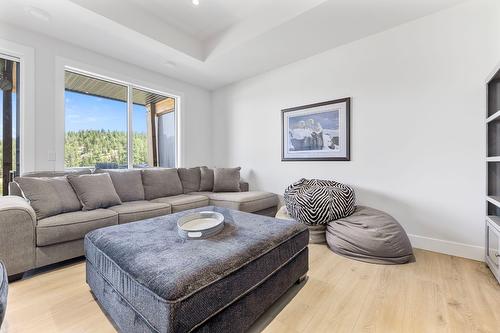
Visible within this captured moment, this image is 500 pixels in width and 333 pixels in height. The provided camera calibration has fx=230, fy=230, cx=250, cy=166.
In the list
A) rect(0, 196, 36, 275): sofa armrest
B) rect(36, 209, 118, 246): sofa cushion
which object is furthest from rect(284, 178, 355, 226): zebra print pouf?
rect(0, 196, 36, 275): sofa armrest

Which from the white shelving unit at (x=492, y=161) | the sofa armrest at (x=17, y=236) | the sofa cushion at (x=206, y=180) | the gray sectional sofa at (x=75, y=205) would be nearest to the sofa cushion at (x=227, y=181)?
the gray sectional sofa at (x=75, y=205)

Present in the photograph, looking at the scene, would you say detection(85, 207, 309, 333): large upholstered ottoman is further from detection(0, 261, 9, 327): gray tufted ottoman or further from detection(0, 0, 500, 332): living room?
detection(0, 261, 9, 327): gray tufted ottoman

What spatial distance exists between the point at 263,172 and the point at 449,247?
8.15 feet

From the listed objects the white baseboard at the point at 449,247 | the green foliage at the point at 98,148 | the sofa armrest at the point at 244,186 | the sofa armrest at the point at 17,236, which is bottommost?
the white baseboard at the point at 449,247

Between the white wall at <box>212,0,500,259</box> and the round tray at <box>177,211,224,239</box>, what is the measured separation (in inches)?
78.1

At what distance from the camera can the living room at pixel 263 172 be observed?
1.33m

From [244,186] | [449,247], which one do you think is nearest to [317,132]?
[244,186]

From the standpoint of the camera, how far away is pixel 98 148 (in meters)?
3.28

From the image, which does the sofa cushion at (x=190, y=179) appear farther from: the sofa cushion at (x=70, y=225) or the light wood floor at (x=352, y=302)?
the light wood floor at (x=352, y=302)

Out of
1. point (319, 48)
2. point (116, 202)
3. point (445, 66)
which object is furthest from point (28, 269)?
point (445, 66)

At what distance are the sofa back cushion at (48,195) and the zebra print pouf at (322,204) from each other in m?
2.31

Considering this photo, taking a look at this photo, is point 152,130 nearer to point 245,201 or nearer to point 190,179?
point 190,179

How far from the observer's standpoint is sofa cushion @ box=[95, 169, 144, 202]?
2867 millimetres

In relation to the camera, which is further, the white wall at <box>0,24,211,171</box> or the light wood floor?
the white wall at <box>0,24,211,171</box>
